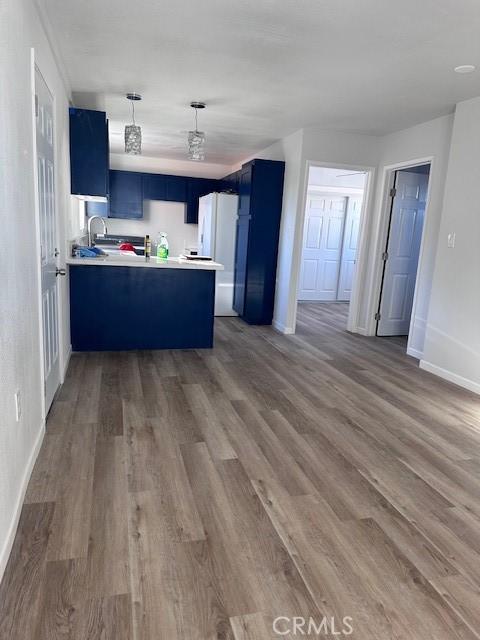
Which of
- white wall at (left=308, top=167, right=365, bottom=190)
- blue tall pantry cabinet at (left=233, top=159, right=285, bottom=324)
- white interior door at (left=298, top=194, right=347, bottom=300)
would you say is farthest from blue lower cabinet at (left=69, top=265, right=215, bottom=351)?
white interior door at (left=298, top=194, right=347, bottom=300)

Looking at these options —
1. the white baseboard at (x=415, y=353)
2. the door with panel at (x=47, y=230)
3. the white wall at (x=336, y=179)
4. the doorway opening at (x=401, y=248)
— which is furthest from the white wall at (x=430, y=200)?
the door with panel at (x=47, y=230)

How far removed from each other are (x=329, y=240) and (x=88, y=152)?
5.13 meters

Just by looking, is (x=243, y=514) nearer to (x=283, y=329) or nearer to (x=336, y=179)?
(x=283, y=329)

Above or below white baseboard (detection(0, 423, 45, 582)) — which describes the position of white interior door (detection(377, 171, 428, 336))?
above

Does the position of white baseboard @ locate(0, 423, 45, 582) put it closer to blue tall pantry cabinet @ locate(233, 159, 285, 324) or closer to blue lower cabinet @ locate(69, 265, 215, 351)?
blue lower cabinet @ locate(69, 265, 215, 351)

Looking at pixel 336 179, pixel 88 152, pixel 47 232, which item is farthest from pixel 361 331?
pixel 47 232

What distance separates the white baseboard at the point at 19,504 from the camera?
1.54m

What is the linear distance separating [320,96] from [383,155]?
1823 millimetres

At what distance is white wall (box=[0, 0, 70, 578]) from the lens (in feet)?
5.33

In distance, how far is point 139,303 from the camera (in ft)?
14.2

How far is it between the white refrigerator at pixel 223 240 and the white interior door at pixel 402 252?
2.25 metres

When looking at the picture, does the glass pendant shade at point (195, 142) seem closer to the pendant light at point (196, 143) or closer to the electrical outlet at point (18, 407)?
the pendant light at point (196, 143)

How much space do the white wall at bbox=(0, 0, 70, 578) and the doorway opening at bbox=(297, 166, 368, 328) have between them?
19.3 ft

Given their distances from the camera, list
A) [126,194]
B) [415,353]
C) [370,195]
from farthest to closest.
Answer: [126,194] < [370,195] < [415,353]
